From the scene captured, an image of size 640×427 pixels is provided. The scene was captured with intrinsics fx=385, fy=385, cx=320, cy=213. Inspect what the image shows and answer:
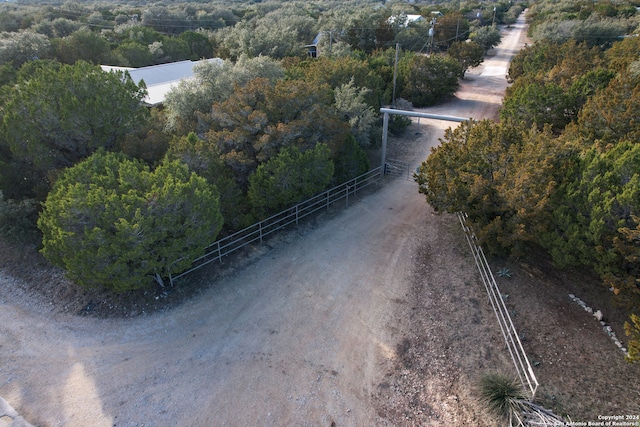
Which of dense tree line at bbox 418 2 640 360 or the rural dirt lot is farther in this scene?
dense tree line at bbox 418 2 640 360

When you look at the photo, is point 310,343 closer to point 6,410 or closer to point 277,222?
point 277,222

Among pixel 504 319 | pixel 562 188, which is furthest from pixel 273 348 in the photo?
pixel 562 188

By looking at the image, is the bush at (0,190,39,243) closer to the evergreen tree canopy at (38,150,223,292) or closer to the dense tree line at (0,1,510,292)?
the dense tree line at (0,1,510,292)

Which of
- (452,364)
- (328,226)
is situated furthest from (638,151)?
(328,226)

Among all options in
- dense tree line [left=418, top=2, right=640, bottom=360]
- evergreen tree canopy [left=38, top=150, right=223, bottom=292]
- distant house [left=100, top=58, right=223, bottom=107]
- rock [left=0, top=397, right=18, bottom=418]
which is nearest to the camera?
rock [left=0, top=397, right=18, bottom=418]

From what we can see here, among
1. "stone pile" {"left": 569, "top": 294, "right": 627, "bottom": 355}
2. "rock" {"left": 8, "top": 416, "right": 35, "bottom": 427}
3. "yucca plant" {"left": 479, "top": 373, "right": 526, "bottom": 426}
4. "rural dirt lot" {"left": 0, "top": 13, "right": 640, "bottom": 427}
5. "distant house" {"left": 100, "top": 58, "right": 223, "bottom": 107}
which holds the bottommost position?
"stone pile" {"left": 569, "top": 294, "right": 627, "bottom": 355}

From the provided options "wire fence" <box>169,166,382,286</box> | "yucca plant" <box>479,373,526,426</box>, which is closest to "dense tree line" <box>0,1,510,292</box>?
"wire fence" <box>169,166,382,286</box>

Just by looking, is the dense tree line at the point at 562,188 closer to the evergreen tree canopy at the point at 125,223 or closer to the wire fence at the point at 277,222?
the wire fence at the point at 277,222

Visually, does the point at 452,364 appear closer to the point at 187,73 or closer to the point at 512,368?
the point at 512,368
